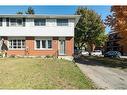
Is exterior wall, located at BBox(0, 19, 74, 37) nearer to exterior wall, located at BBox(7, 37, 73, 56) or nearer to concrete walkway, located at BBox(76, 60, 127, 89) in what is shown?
exterior wall, located at BBox(7, 37, 73, 56)

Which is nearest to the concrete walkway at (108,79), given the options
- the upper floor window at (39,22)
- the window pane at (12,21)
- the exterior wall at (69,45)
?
the exterior wall at (69,45)

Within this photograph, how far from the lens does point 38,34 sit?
123 feet

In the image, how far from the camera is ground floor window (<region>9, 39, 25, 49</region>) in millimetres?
37812

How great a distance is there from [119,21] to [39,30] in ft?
37.4

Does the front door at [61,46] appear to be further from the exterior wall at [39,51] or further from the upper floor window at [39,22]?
the upper floor window at [39,22]

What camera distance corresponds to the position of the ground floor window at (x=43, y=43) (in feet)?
124

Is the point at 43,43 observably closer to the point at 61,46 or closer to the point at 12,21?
the point at 61,46

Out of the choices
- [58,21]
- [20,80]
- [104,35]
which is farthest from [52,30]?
A: [104,35]

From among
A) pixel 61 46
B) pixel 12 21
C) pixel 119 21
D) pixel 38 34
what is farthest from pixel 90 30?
pixel 119 21

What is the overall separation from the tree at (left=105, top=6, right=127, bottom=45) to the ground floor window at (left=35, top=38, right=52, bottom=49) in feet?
29.5

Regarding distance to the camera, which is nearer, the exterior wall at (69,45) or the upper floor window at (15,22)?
the exterior wall at (69,45)

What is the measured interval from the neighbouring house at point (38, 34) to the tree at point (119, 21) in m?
6.50

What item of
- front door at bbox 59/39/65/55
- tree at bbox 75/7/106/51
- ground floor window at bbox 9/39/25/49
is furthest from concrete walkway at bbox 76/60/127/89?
tree at bbox 75/7/106/51

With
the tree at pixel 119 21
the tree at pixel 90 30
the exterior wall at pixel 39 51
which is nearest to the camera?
the tree at pixel 119 21
